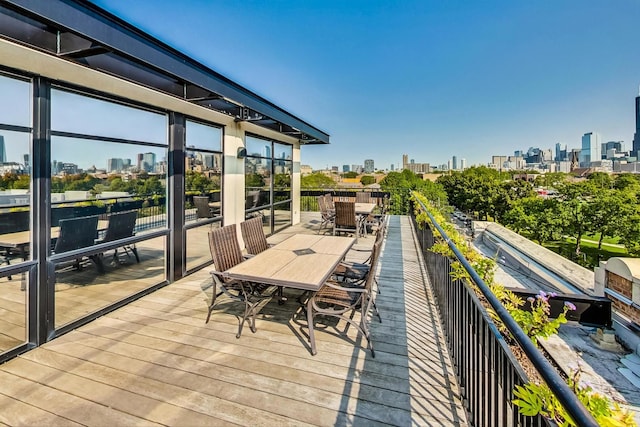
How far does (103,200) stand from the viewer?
3553 millimetres

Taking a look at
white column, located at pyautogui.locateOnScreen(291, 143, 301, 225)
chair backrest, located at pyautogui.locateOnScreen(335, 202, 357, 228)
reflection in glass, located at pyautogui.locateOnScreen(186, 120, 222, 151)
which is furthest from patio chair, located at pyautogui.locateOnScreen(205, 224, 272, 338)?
white column, located at pyautogui.locateOnScreen(291, 143, 301, 225)

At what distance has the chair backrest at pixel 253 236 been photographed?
3.90 meters

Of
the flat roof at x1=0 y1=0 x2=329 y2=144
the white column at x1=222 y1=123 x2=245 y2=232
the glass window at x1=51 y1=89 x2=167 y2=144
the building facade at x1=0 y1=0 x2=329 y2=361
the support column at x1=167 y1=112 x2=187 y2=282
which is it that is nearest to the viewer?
the flat roof at x1=0 y1=0 x2=329 y2=144

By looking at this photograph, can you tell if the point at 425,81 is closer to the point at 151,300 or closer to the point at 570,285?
the point at 570,285

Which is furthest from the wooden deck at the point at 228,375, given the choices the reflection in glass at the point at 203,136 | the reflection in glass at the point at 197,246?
the reflection in glass at the point at 203,136

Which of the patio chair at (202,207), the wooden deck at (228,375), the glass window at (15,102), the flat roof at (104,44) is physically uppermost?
the flat roof at (104,44)

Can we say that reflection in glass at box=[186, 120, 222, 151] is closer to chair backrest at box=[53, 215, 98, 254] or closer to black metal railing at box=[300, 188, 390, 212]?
chair backrest at box=[53, 215, 98, 254]

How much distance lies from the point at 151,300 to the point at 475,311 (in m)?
3.64

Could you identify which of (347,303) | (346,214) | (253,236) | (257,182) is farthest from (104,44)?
(346,214)

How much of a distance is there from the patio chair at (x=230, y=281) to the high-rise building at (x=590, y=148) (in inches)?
4787

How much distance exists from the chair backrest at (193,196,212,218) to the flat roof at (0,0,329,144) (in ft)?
5.53

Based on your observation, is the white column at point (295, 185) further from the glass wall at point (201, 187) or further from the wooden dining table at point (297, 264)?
the wooden dining table at point (297, 264)

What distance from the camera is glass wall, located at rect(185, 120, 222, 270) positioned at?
469cm

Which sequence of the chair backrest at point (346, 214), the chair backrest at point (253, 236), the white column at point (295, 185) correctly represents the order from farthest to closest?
the white column at point (295, 185), the chair backrest at point (346, 214), the chair backrest at point (253, 236)
